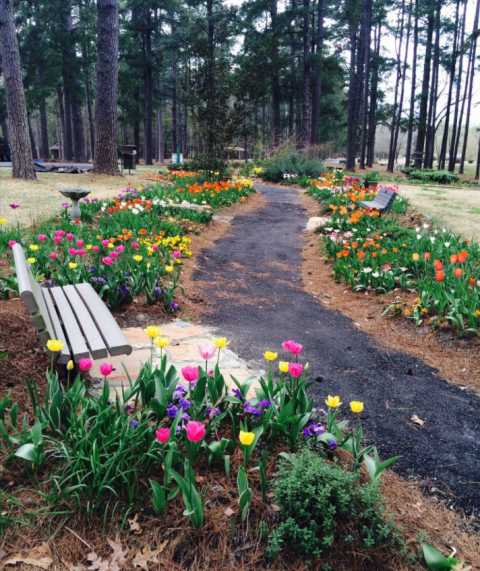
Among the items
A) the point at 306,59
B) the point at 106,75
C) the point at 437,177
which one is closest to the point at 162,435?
the point at 106,75

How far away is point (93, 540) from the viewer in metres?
1.63

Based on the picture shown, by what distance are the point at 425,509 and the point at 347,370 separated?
139 centimetres

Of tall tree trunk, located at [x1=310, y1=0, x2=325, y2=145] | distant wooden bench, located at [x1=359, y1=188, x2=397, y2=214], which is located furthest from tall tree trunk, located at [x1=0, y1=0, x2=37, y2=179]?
tall tree trunk, located at [x1=310, y1=0, x2=325, y2=145]

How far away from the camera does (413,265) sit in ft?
16.2

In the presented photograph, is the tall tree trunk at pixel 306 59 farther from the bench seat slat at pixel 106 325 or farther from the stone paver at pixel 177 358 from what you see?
the bench seat slat at pixel 106 325

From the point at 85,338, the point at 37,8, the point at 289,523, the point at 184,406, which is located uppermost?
the point at 37,8

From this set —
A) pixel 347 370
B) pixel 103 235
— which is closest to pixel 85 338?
pixel 347 370

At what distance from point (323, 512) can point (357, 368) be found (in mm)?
1745

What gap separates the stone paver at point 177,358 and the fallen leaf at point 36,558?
2.97 ft

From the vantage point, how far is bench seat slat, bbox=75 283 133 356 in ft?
7.69

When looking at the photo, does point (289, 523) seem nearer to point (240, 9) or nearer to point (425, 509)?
point (425, 509)

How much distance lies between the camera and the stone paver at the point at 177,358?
2744 millimetres

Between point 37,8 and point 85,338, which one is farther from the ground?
point 37,8

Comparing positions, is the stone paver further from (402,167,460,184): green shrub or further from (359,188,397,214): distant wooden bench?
(402,167,460,184): green shrub
